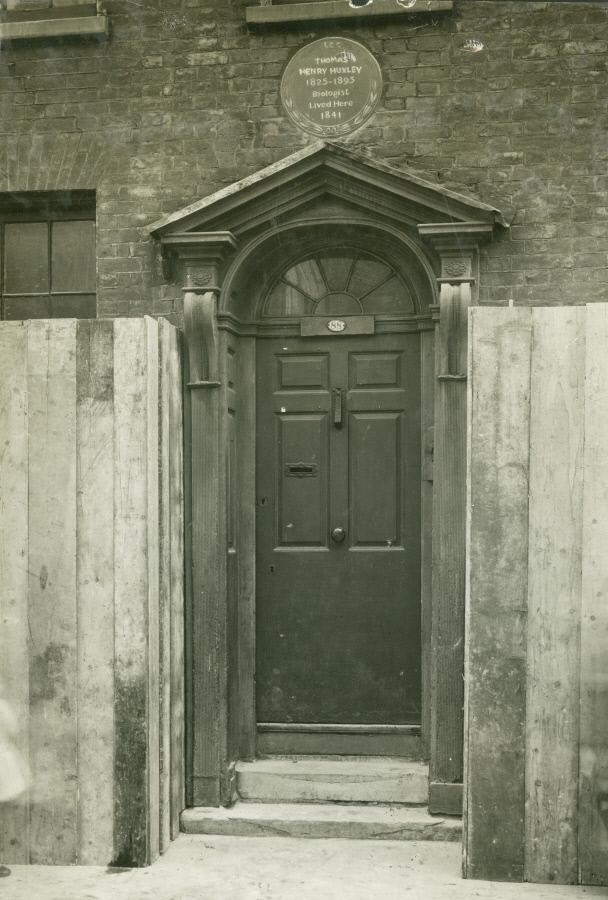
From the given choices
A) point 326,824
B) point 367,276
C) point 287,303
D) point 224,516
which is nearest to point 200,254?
point 287,303

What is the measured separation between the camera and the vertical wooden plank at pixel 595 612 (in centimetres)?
420

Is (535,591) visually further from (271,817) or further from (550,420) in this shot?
(271,817)

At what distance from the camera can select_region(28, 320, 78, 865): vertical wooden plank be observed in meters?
4.52

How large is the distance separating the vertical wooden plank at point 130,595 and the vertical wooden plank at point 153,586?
0.03m

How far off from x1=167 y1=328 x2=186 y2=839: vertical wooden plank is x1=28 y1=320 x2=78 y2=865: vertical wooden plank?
1.80 feet

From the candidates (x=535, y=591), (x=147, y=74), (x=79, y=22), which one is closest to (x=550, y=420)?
(x=535, y=591)

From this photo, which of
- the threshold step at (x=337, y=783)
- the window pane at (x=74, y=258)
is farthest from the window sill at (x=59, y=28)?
the threshold step at (x=337, y=783)

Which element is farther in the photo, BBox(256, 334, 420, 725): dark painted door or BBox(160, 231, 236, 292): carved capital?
BBox(256, 334, 420, 725): dark painted door

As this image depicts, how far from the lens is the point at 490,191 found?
5.03 metres

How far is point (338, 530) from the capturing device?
17.5ft

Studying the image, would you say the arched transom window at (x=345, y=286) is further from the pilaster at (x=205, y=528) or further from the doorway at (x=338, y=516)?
the pilaster at (x=205, y=528)

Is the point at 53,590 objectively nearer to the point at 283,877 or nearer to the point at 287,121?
the point at 283,877

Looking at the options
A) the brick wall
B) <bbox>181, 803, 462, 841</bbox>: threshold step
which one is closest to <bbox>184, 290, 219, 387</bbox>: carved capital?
the brick wall

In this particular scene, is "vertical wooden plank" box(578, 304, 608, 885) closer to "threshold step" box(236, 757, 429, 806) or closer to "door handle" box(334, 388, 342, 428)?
"threshold step" box(236, 757, 429, 806)
